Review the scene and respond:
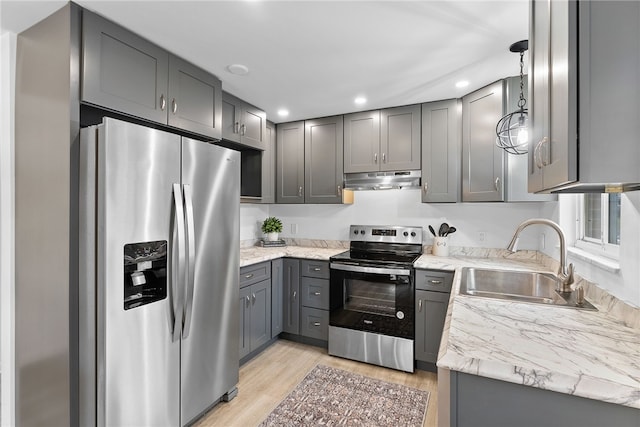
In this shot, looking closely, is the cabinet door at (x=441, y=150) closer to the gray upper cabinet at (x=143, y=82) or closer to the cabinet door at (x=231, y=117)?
the cabinet door at (x=231, y=117)

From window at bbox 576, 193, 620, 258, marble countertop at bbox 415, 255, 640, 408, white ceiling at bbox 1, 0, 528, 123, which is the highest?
white ceiling at bbox 1, 0, 528, 123

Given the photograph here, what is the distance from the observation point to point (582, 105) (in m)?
0.78

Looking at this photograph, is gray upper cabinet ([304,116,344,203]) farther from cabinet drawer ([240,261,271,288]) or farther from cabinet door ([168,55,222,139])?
cabinet door ([168,55,222,139])

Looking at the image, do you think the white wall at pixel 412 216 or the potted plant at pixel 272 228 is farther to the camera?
the potted plant at pixel 272 228

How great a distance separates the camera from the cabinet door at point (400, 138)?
300cm

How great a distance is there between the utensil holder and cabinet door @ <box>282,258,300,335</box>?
1329 millimetres

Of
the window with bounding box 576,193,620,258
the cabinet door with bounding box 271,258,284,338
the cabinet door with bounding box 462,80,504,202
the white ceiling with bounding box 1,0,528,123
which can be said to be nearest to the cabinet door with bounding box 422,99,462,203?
the cabinet door with bounding box 462,80,504,202

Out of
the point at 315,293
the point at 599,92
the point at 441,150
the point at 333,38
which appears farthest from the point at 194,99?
the point at 599,92

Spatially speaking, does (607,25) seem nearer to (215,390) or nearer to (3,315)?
(215,390)

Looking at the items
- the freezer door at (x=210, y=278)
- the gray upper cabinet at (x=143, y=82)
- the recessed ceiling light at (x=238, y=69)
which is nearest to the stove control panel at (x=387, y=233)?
the freezer door at (x=210, y=278)

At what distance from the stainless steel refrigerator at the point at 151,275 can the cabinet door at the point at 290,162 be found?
1.41 m

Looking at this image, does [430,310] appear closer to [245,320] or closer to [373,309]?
[373,309]

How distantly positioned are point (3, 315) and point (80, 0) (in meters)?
1.79

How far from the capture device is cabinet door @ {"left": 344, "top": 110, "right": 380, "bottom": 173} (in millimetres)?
3158
